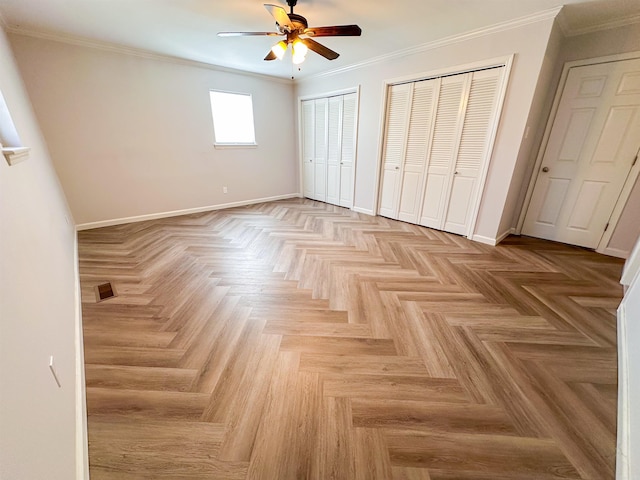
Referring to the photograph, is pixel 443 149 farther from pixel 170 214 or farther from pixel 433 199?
pixel 170 214

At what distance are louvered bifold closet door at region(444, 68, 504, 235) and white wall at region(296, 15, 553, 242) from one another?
5.8 inches

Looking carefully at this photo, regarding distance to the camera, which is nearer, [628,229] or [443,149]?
[628,229]

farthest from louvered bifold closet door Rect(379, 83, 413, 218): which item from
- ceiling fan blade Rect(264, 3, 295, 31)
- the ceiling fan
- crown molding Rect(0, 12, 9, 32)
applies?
crown molding Rect(0, 12, 9, 32)

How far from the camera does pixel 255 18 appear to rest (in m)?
2.67

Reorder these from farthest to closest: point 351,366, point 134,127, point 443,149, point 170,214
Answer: point 170,214
point 134,127
point 443,149
point 351,366

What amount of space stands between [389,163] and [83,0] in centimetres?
404

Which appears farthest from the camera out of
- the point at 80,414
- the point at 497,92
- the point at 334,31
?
the point at 497,92

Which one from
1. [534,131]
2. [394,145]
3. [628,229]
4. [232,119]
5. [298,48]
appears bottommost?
[628,229]

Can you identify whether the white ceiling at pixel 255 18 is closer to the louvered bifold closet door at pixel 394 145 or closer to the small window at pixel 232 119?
the louvered bifold closet door at pixel 394 145

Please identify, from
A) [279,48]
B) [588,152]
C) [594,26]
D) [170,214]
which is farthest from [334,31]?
[170,214]

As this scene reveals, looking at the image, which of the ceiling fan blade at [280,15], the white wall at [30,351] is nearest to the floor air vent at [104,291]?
the white wall at [30,351]

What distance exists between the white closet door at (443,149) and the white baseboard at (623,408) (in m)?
2.35

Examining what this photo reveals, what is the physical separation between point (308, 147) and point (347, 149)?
3.65 ft

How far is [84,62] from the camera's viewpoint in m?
3.29
